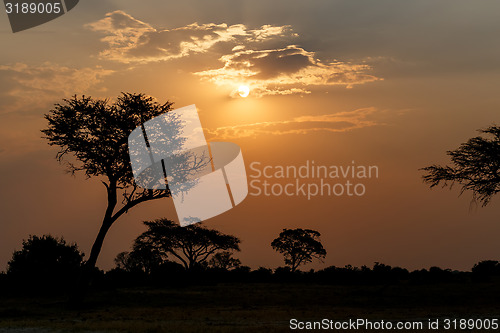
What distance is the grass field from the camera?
96.7ft

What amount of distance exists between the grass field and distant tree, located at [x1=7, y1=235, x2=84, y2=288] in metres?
6.32

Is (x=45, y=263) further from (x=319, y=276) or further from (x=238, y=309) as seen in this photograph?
(x=319, y=276)

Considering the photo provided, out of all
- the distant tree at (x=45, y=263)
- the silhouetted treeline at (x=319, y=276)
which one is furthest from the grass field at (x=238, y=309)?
the silhouetted treeline at (x=319, y=276)

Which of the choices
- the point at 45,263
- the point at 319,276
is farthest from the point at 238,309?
the point at 319,276

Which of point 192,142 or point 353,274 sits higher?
point 192,142

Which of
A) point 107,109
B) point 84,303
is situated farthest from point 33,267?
point 107,109

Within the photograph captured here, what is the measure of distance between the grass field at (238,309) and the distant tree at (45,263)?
6318 mm

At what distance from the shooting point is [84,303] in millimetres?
47312

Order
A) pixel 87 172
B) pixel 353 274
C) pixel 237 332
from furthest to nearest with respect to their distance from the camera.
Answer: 1. pixel 353 274
2. pixel 87 172
3. pixel 237 332

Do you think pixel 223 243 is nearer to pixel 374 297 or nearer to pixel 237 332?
pixel 374 297

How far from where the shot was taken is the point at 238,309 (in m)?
40.8

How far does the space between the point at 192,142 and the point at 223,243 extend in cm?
5374

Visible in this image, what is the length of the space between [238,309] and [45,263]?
106 feet

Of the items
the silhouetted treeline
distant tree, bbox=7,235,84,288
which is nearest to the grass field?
distant tree, bbox=7,235,84,288
